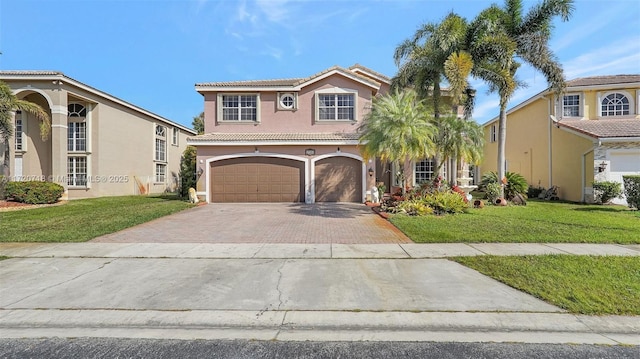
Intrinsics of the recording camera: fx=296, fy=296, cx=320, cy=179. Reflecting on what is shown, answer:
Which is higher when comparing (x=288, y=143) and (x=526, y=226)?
(x=288, y=143)

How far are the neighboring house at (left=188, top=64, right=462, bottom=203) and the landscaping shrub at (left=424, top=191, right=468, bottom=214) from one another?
15.8 ft

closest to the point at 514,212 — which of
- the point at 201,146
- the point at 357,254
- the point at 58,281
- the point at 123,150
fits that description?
the point at 357,254

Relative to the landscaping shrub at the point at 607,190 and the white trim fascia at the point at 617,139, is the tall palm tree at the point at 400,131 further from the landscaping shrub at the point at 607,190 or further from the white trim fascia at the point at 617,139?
the white trim fascia at the point at 617,139

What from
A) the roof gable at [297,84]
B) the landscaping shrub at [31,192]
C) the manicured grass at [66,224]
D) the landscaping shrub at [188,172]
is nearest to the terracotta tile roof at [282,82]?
the roof gable at [297,84]

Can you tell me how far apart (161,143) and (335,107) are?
18441 millimetres

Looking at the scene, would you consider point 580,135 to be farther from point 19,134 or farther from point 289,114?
point 19,134

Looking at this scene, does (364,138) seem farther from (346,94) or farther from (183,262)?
(183,262)

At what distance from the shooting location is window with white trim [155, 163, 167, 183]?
27048 mm

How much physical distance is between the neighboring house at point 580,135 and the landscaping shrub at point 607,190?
759 millimetres

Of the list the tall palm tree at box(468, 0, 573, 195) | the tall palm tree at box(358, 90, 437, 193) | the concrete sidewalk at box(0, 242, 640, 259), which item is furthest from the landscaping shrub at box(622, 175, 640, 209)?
the tall palm tree at box(358, 90, 437, 193)

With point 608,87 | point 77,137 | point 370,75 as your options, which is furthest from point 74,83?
point 608,87

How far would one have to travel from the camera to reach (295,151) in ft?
55.6

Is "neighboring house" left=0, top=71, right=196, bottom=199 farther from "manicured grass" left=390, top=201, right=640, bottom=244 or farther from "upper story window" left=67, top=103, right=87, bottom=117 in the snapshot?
"manicured grass" left=390, top=201, right=640, bottom=244

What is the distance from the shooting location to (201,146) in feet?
55.9
